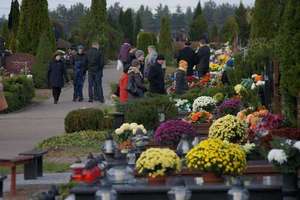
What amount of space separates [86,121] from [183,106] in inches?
84.4

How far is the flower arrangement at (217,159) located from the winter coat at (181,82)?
12629mm

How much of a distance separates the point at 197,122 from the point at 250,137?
397 centimetres

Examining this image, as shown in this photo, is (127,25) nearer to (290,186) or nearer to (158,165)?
(158,165)

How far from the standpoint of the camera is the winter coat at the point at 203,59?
79.3ft

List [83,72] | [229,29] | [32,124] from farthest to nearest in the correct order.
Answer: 1. [229,29]
2. [83,72]
3. [32,124]

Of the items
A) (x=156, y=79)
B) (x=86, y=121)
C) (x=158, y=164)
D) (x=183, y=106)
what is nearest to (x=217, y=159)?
(x=158, y=164)

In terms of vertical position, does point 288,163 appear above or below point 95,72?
below

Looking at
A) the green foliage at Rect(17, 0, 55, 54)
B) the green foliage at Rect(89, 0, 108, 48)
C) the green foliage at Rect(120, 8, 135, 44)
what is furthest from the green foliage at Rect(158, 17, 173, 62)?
the green foliage at Rect(120, 8, 135, 44)

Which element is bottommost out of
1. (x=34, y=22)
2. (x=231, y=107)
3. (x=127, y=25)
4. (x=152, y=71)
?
(x=231, y=107)

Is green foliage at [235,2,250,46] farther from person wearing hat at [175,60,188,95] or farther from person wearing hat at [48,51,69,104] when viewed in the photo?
person wearing hat at [175,60,188,95]

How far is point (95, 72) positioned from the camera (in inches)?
971

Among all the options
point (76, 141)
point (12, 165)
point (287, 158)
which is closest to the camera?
point (287, 158)

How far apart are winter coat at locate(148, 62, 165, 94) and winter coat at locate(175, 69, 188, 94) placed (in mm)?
1822

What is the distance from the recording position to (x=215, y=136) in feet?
35.7
